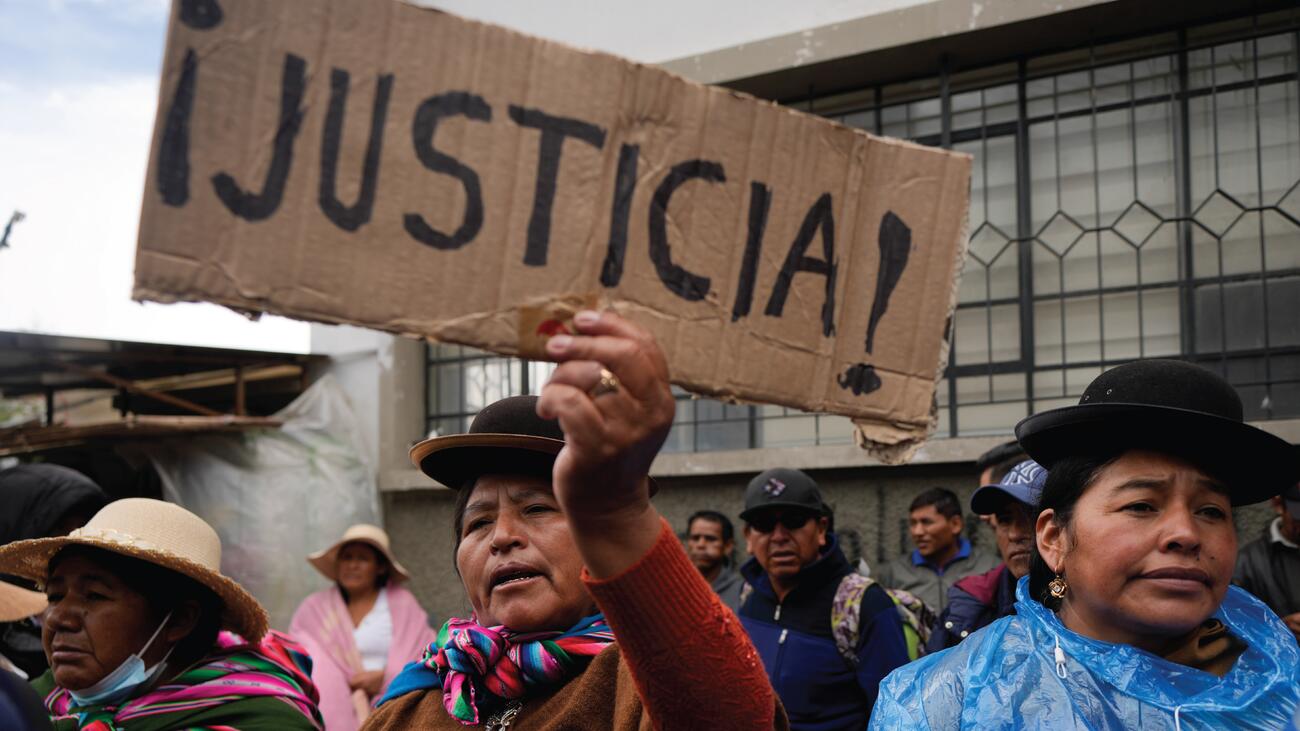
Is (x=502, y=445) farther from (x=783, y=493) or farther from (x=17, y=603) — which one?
(x=783, y=493)

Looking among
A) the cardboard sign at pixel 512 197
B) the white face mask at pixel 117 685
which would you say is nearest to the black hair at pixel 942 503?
A: the white face mask at pixel 117 685

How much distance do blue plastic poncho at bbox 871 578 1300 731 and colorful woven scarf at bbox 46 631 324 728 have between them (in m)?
1.77

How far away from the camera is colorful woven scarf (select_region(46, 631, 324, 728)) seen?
9.77ft

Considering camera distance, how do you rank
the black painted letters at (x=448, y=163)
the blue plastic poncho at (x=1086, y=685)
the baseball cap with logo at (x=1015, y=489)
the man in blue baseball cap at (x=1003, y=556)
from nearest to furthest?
1. the black painted letters at (x=448, y=163)
2. the blue plastic poncho at (x=1086, y=685)
3. the baseball cap with logo at (x=1015, y=489)
4. the man in blue baseball cap at (x=1003, y=556)

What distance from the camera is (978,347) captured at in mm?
7215

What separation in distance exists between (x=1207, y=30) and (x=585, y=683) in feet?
20.0

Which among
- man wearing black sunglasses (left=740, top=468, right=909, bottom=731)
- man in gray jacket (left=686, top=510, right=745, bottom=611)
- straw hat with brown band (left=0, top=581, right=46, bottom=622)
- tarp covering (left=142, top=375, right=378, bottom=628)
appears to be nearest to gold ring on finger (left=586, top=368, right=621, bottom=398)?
straw hat with brown band (left=0, top=581, right=46, bottom=622)

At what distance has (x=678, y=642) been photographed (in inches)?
57.8

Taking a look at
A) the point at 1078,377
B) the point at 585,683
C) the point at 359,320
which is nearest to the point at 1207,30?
the point at 1078,377

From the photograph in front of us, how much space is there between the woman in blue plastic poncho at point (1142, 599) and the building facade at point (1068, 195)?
4.54m

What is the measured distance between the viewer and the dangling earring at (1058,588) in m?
2.22

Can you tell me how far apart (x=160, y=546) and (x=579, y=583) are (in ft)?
4.51

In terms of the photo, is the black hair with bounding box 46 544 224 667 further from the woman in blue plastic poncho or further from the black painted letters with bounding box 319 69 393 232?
the black painted letters with bounding box 319 69 393 232

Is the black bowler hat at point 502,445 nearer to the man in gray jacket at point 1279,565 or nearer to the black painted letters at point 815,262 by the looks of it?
the black painted letters at point 815,262
